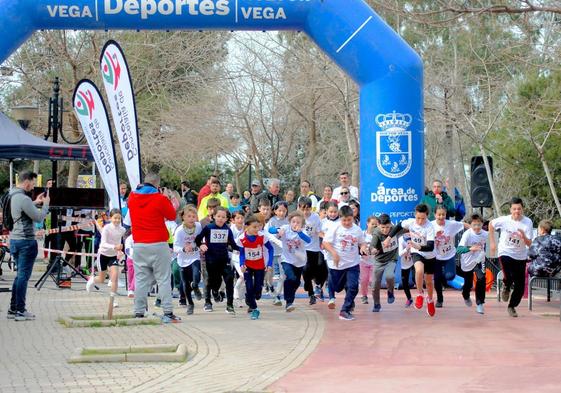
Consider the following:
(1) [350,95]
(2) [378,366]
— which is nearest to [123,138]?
(2) [378,366]

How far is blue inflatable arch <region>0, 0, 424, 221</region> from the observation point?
17.6 meters

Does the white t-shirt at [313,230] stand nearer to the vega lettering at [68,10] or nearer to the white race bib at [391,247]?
the white race bib at [391,247]

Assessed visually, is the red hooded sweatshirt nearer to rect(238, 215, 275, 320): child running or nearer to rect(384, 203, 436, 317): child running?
rect(238, 215, 275, 320): child running

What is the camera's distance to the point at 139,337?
Answer: 11875 millimetres

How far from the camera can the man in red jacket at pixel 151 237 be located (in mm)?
13203

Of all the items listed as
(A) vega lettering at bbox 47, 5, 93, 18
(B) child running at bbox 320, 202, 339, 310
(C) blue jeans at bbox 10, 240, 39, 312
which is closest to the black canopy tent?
(A) vega lettering at bbox 47, 5, 93, 18

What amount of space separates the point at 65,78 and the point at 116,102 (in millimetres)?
16375

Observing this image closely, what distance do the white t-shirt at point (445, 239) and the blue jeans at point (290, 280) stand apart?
208 centimetres

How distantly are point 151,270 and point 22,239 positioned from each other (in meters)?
1.86

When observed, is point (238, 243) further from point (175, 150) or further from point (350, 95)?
point (175, 150)

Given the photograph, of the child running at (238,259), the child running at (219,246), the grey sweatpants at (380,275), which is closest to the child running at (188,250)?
the child running at (219,246)

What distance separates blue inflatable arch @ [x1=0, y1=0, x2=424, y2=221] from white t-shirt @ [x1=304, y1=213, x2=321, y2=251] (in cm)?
247

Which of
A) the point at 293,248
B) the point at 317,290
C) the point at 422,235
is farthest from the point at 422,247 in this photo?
the point at 317,290

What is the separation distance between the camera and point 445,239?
15531 millimetres
